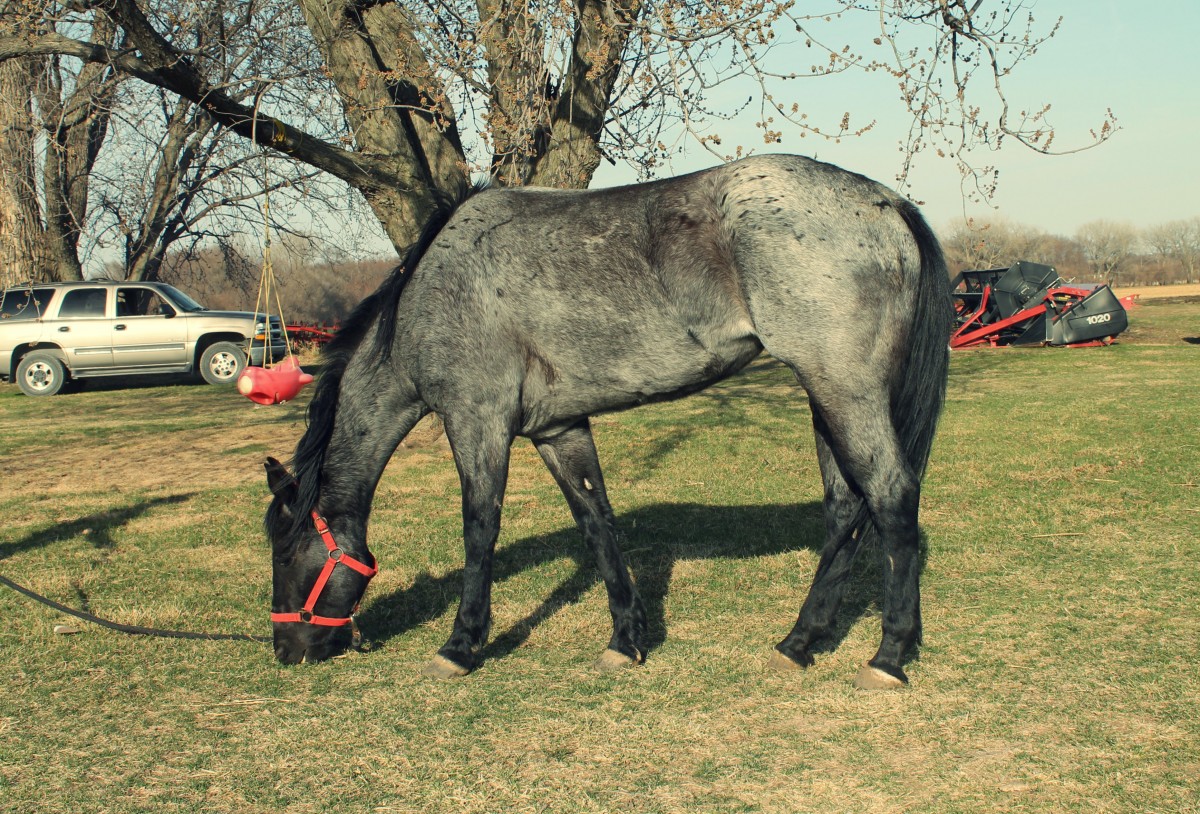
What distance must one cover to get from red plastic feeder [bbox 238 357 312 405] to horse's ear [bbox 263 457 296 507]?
1111 mm

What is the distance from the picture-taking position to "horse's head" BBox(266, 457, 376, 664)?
4426 millimetres

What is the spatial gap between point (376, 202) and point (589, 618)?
5585mm

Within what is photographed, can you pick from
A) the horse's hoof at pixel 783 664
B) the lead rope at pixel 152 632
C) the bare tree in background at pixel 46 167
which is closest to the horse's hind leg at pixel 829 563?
the horse's hoof at pixel 783 664

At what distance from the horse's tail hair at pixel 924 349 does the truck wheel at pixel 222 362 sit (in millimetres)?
16765

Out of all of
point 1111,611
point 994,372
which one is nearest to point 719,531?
point 1111,611

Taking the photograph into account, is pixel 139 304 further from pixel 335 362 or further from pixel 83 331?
pixel 335 362

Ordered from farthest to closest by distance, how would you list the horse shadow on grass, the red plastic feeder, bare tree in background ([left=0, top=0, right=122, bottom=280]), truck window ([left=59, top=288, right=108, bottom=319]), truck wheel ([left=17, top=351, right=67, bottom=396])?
truck window ([left=59, top=288, right=108, bottom=319]), truck wheel ([left=17, top=351, right=67, bottom=396]), bare tree in background ([left=0, top=0, right=122, bottom=280]), the red plastic feeder, the horse shadow on grass

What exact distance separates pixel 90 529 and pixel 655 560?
430 centimetres

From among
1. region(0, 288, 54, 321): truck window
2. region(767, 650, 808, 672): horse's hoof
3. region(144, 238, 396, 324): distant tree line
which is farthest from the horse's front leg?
region(144, 238, 396, 324): distant tree line

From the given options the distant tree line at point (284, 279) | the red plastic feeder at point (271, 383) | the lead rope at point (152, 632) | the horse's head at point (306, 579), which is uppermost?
the distant tree line at point (284, 279)

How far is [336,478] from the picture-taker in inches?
180

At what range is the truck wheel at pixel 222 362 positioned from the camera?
1889cm

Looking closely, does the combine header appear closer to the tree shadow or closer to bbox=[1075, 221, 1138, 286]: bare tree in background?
the tree shadow

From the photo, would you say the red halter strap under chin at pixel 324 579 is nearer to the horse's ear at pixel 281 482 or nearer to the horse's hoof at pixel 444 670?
the horse's ear at pixel 281 482
